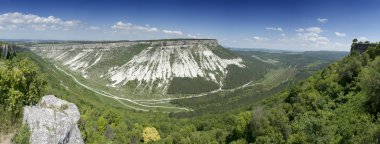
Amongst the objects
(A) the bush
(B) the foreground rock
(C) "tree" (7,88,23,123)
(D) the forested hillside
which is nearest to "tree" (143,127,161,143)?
(D) the forested hillside

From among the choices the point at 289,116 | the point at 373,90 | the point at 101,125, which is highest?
the point at 373,90

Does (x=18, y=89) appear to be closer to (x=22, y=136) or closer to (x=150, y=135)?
(x=22, y=136)

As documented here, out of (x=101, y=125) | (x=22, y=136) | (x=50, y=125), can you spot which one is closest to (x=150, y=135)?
(x=101, y=125)

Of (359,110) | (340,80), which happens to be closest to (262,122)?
(359,110)

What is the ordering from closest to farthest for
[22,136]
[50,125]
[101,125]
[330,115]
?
[22,136] → [50,125] → [330,115] → [101,125]

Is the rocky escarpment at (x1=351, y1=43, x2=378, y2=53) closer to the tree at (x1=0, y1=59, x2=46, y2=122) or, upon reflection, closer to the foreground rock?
the foreground rock

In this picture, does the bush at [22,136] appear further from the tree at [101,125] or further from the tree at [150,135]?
the tree at [150,135]

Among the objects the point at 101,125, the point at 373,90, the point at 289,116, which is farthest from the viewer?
the point at 101,125

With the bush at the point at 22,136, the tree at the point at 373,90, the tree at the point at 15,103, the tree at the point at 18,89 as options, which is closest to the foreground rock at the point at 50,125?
the bush at the point at 22,136
